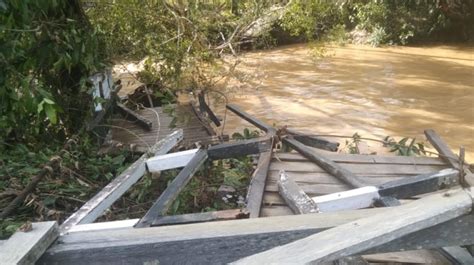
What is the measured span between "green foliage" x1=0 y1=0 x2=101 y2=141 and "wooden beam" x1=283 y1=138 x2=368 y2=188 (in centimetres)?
170

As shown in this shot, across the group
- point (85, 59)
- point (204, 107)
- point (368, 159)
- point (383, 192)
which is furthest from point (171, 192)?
point (204, 107)

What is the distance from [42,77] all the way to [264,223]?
15.0ft

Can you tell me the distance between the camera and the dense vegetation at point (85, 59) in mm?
3334

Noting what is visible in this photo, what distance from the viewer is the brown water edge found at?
9.11m

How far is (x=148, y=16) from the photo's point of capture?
6785mm

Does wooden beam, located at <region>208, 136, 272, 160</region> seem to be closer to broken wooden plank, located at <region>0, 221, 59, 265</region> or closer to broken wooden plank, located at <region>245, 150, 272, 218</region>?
broken wooden plank, located at <region>245, 150, 272, 218</region>

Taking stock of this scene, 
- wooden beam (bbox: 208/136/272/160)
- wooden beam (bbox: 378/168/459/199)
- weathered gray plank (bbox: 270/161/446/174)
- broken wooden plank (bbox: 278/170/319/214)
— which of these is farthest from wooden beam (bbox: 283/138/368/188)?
broken wooden plank (bbox: 278/170/319/214)

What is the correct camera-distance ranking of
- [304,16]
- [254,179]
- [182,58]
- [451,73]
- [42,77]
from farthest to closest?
[451,73], [304,16], [182,58], [42,77], [254,179]

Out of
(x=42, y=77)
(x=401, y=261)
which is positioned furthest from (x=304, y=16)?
(x=401, y=261)

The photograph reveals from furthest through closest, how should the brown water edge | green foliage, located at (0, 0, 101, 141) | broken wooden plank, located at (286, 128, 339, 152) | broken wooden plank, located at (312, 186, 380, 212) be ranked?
the brown water edge
broken wooden plank, located at (286, 128, 339, 152)
green foliage, located at (0, 0, 101, 141)
broken wooden plank, located at (312, 186, 380, 212)

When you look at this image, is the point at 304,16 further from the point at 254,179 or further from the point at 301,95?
the point at 254,179

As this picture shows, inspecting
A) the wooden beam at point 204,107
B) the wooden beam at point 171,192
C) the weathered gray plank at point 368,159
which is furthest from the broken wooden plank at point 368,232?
the wooden beam at point 204,107

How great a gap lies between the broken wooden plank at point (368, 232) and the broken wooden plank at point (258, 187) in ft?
4.47

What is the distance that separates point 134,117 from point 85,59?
1.36 meters
